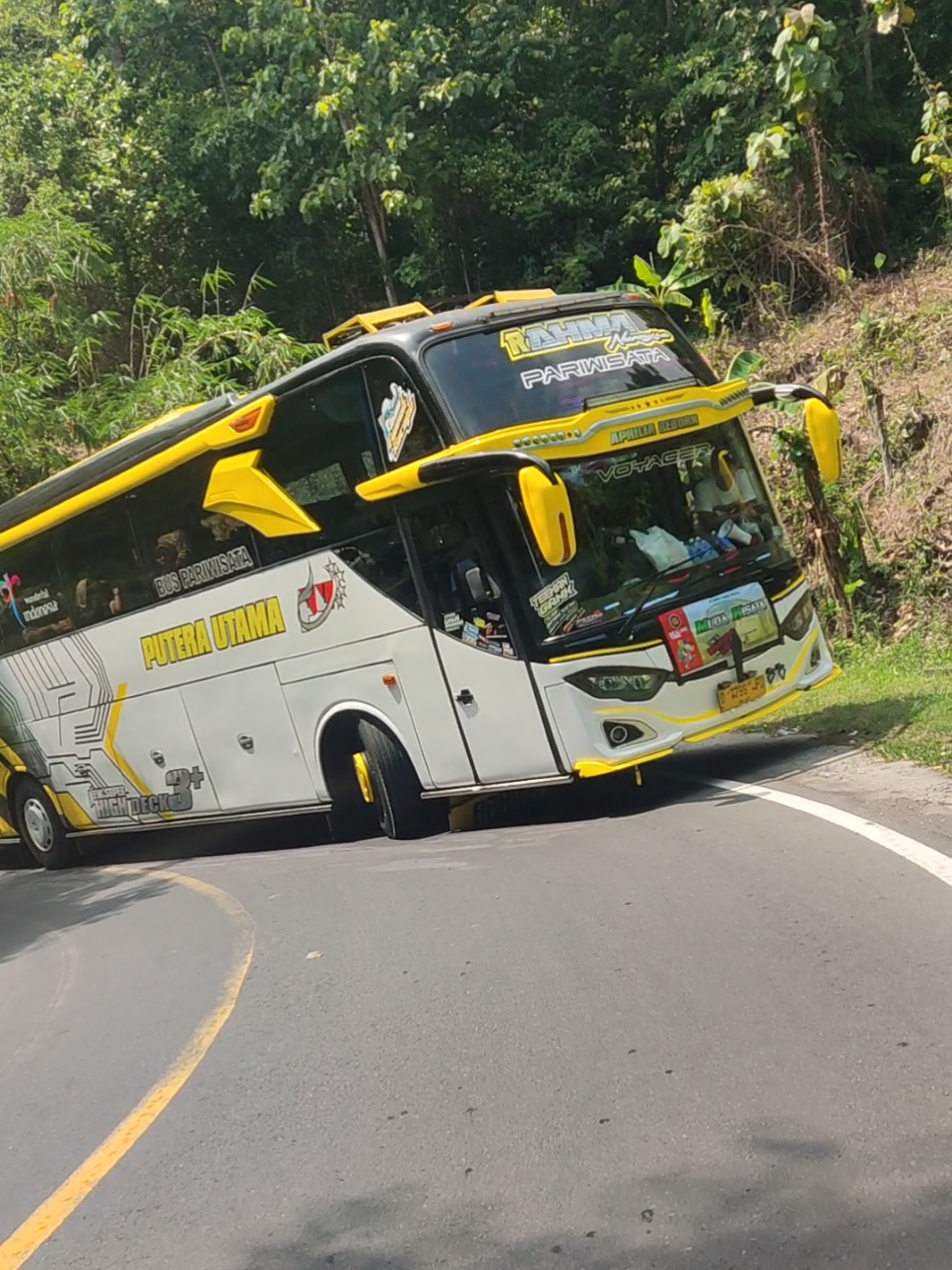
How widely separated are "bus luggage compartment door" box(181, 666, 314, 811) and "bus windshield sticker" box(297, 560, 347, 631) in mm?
787

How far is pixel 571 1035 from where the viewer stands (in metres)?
5.45

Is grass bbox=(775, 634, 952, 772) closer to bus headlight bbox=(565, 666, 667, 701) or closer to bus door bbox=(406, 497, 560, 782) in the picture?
bus headlight bbox=(565, 666, 667, 701)

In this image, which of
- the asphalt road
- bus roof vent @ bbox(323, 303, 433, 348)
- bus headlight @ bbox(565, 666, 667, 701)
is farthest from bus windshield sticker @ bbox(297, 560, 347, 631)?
the asphalt road

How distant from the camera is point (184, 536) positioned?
12195 millimetres

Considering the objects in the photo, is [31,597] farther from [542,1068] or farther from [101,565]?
[542,1068]

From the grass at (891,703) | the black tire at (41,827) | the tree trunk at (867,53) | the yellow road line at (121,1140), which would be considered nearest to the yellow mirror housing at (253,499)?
the yellow road line at (121,1140)

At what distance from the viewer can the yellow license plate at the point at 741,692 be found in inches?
378

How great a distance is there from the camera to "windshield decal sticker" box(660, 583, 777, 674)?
9.43 metres

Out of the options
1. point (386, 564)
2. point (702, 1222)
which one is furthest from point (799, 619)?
point (702, 1222)

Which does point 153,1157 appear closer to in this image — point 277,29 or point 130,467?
point 130,467

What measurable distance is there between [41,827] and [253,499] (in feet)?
23.5

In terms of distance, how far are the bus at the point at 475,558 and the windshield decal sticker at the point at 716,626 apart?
19mm

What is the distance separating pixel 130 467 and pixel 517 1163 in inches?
381

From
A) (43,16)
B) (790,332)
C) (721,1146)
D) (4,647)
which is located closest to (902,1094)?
(721,1146)
